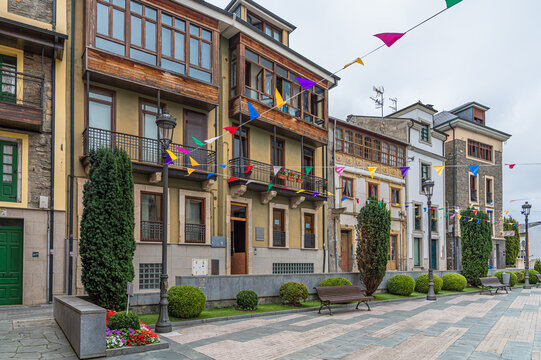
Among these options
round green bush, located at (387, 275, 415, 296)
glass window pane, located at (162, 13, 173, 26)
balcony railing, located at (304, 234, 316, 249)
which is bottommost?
round green bush, located at (387, 275, 415, 296)

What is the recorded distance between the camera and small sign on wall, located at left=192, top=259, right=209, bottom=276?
1800 cm

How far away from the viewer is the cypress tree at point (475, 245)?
81.6ft

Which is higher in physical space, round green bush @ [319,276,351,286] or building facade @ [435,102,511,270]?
building facade @ [435,102,511,270]

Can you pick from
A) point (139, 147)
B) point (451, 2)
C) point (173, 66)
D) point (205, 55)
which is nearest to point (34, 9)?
point (173, 66)

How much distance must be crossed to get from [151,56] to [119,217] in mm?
8001

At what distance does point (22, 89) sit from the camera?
14.2 metres

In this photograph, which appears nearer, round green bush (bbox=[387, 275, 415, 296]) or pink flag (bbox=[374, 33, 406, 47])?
pink flag (bbox=[374, 33, 406, 47])

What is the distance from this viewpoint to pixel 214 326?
11.5 m

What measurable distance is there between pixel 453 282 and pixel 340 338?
Answer: 15.5 meters

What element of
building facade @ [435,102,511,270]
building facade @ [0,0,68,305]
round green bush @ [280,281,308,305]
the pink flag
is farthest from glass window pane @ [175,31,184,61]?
building facade @ [435,102,511,270]

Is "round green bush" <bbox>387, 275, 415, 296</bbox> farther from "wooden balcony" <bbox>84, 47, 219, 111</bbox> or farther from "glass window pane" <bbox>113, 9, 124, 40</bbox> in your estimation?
"glass window pane" <bbox>113, 9, 124, 40</bbox>

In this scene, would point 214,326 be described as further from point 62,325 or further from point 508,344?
point 508,344

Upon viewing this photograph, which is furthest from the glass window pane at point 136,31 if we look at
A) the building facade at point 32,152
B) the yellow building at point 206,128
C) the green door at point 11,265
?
the green door at point 11,265

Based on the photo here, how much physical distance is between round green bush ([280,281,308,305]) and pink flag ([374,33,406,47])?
9.39m
